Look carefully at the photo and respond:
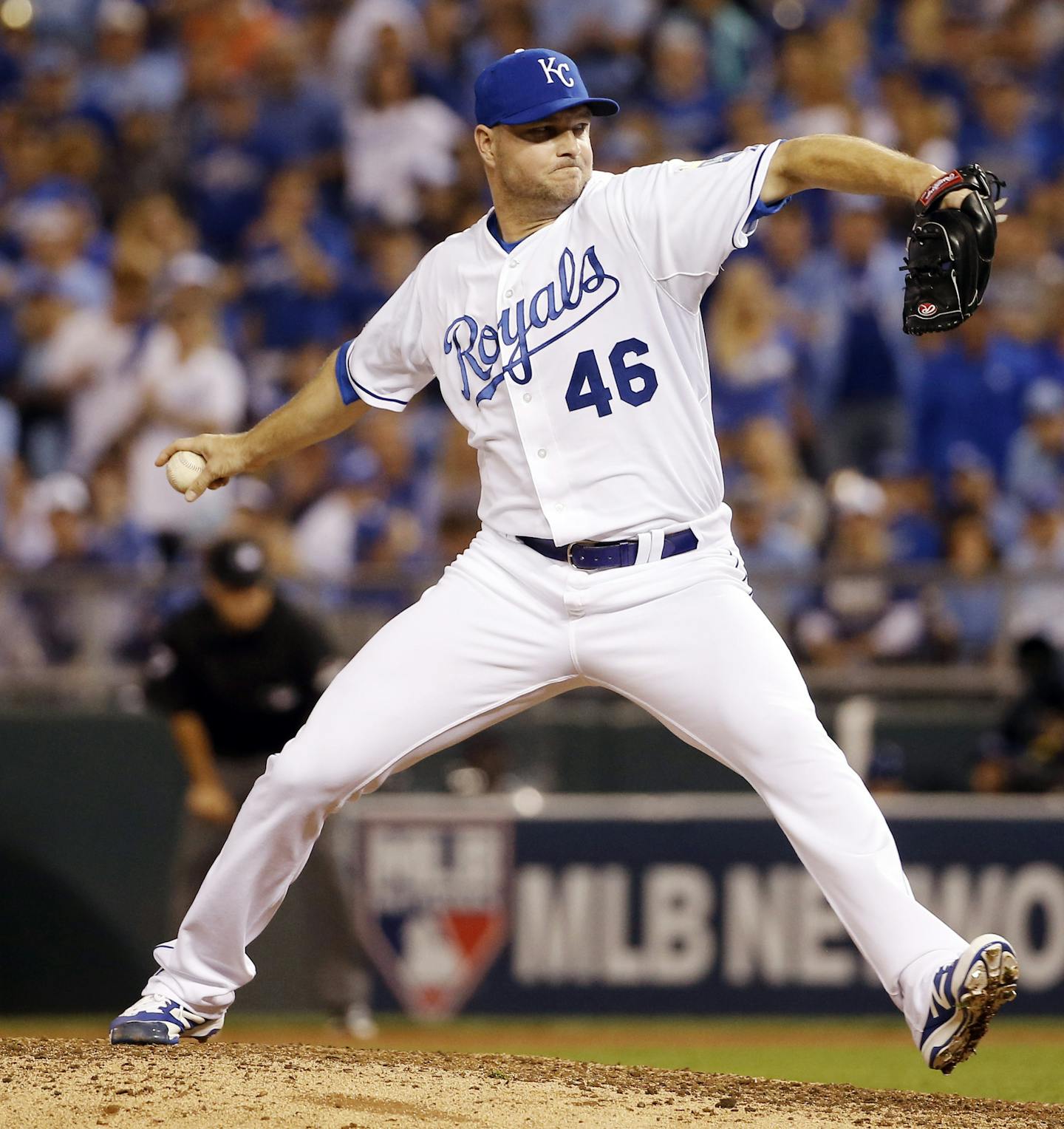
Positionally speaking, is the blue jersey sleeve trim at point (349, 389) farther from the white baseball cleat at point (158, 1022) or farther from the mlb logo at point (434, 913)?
the mlb logo at point (434, 913)

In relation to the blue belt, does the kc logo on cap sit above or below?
above

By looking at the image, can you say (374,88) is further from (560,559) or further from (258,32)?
(560,559)

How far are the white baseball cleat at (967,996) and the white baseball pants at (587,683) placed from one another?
0.15 feet

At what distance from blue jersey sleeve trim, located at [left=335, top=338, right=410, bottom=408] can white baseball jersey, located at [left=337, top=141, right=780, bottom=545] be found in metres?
0.40

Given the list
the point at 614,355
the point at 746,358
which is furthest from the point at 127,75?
the point at 614,355

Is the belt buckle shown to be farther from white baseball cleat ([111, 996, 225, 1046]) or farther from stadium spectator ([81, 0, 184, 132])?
stadium spectator ([81, 0, 184, 132])

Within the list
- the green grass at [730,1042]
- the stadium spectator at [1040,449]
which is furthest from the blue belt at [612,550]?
the stadium spectator at [1040,449]

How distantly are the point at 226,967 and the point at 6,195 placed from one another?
8.06 meters

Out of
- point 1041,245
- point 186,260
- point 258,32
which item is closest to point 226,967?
point 186,260

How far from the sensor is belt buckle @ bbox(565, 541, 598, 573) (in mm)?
4035

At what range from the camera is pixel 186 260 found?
10.2m

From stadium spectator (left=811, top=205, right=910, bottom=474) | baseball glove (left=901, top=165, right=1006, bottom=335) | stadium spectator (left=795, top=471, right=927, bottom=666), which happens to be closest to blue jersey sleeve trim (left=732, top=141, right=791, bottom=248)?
baseball glove (left=901, top=165, right=1006, bottom=335)

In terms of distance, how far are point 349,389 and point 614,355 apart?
2.60 feet

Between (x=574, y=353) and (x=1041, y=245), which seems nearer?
(x=574, y=353)
